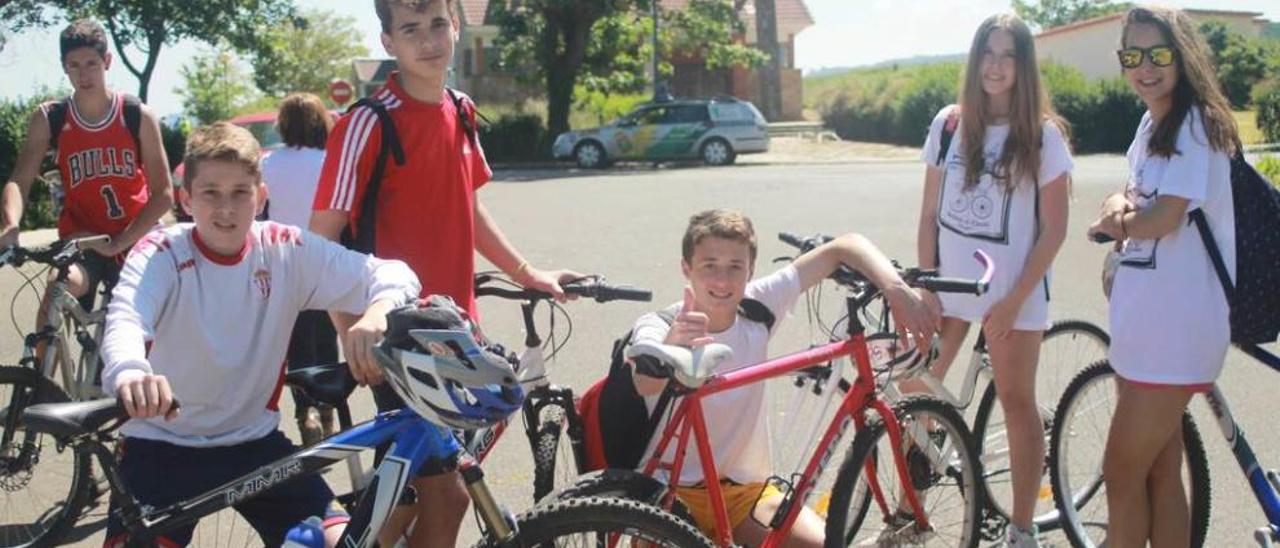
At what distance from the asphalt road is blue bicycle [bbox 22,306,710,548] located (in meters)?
2.10

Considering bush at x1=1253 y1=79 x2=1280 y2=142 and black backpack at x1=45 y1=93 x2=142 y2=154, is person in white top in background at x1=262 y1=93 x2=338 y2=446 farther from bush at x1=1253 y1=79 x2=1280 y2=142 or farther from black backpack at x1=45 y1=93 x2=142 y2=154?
bush at x1=1253 y1=79 x2=1280 y2=142

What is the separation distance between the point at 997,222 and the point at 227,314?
2.48m

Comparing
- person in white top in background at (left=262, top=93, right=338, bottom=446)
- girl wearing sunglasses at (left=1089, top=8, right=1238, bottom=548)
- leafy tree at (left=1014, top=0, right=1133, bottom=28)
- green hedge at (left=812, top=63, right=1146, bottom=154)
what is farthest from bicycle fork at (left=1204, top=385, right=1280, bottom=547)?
A: leafy tree at (left=1014, top=0, right=1133, bottom=28)

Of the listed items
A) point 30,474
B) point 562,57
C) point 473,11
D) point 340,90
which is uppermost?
point 473,11

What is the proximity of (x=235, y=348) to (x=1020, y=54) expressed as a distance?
264 cm

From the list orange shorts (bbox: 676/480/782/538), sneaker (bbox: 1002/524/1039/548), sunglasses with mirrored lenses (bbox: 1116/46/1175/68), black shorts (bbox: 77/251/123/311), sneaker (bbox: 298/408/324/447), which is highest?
sunglasses with mirrored lenses (bbox: 1116/46/1175/68)

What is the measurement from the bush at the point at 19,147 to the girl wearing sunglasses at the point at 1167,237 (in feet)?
53.2

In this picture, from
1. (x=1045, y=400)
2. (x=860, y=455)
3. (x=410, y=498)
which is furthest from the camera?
(x=1045, y=400)

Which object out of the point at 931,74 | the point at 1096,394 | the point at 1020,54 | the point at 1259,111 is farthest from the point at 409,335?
the point at 931,74

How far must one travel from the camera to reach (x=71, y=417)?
8.14ft

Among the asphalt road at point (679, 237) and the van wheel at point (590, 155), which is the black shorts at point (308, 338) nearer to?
the asphalt road at point (679, 237)

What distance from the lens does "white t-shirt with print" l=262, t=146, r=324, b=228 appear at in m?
5.82

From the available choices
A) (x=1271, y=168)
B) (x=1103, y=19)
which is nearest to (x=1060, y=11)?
(x=1103, y=19)

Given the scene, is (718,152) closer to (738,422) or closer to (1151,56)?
(1151,56)
